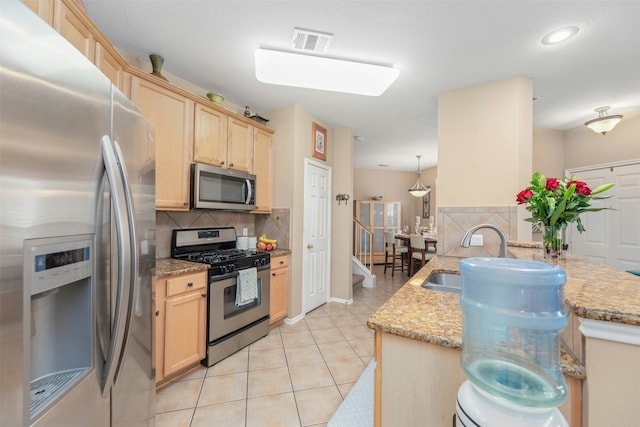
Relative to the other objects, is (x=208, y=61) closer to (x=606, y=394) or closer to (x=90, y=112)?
(x=90, y=112)

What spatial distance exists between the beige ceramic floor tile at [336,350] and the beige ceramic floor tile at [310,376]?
17 centimetres

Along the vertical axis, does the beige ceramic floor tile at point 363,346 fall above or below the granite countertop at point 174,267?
below

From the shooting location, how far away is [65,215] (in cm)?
67

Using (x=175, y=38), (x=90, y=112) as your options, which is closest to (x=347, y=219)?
(x=175, y=38)

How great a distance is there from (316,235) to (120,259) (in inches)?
113

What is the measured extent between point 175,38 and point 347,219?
2.91 metres

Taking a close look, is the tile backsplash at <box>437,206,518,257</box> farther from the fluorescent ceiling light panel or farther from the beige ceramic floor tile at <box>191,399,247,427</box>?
the beige ceramic floor tile at <box>191,399,247,427</box>

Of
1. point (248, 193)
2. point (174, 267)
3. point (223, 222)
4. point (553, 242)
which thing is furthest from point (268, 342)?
point (553, 242)

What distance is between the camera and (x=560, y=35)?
188 centimetres

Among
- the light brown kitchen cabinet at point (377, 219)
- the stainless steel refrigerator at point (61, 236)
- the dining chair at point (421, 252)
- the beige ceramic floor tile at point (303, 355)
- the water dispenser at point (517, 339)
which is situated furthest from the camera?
the light brown kitchen cabinet at point (377, 219)

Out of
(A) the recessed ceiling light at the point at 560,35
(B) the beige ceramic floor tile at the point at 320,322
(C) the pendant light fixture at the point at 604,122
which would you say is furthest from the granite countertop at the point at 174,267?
(C) the pendant light fixture at the point at 604,122

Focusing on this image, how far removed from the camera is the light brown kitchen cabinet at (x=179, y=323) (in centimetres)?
188

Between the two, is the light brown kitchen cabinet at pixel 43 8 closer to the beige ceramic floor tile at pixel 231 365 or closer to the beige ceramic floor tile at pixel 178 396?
the beige ceramic floor tile at pixel 178 396

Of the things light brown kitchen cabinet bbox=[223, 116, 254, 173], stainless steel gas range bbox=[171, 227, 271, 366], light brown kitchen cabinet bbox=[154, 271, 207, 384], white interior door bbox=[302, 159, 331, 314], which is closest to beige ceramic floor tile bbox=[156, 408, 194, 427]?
light brown kitchen cabinet bbox=[154, 271, 207, 384]
